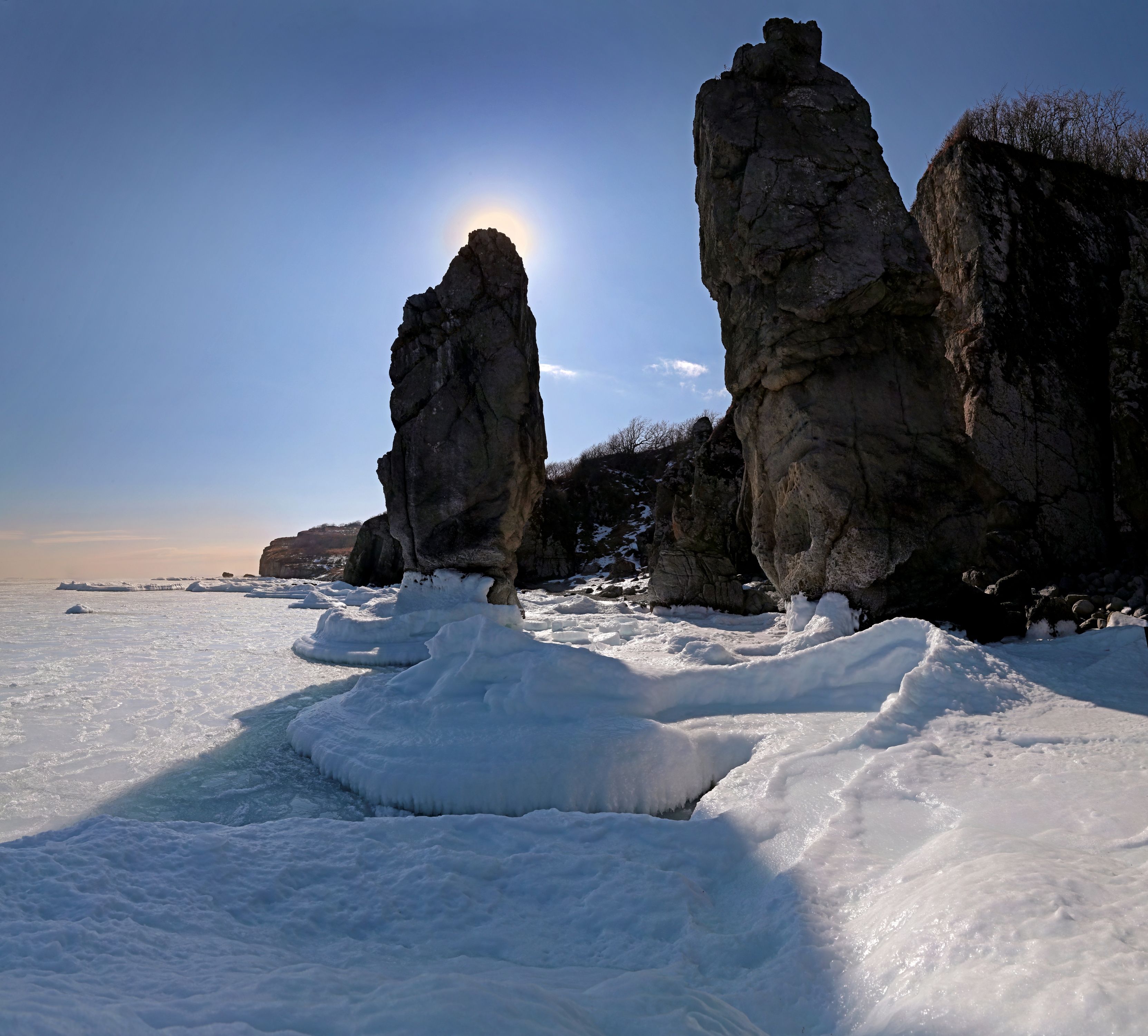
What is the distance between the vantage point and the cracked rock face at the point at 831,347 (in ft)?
24.6

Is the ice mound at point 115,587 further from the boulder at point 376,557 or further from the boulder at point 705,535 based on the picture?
the boulder at point 705,535

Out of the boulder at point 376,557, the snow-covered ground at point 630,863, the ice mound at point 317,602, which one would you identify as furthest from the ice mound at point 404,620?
the boulder at point 376,557

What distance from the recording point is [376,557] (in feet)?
76.8

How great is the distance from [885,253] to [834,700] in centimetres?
556

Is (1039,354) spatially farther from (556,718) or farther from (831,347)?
(556,718)

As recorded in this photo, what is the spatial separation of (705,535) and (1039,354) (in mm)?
6055

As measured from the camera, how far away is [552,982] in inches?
71.8

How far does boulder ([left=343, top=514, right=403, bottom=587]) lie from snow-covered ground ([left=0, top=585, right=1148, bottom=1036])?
57.6ft

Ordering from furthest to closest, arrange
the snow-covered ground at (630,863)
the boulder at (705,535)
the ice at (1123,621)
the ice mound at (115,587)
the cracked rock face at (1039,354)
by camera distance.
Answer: the ice mound at (115,587)
the boulder at (705,535)
the cracked rock face at (1039,354)
the ice at (1123,621)
the snow-covered ground at (630,863)

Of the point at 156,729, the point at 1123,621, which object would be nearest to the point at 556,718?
the point at 156,729

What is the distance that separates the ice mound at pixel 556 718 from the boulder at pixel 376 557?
17.6 metres

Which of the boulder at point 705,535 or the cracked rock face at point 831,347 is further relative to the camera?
the boulder at point 705,535

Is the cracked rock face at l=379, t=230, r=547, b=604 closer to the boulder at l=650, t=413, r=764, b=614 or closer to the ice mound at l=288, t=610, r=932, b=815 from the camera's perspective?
the boulder at l=650, t=413, r=764, b=614

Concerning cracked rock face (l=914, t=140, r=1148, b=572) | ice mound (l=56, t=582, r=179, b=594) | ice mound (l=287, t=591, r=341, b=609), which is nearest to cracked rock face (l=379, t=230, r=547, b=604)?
ice mound (l=287, t=591, r=341, b=609)
